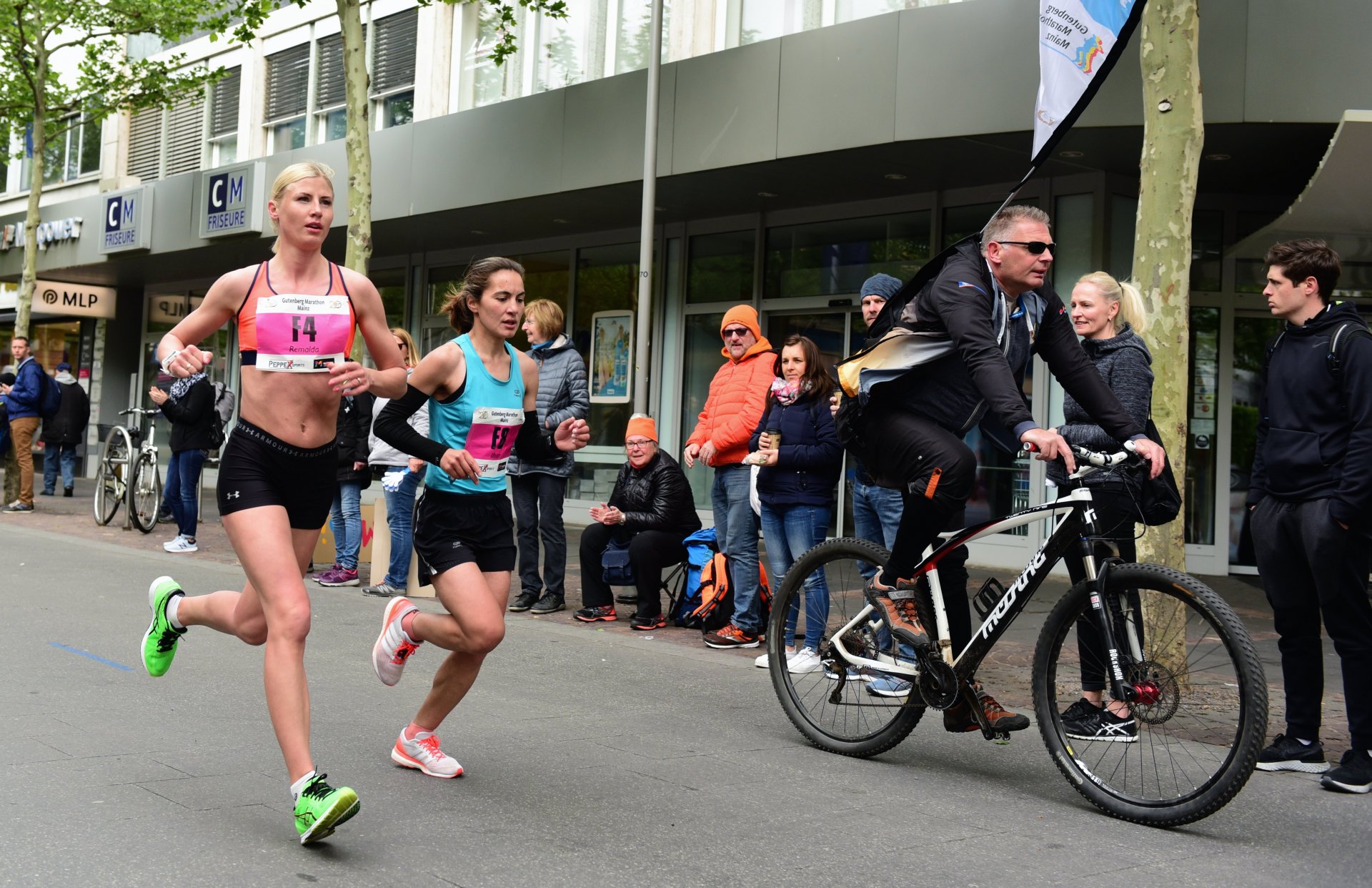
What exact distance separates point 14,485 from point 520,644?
1236 centimetres

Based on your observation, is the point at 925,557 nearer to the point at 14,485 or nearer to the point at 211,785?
the point at 211,785

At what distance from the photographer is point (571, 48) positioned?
17812 mm

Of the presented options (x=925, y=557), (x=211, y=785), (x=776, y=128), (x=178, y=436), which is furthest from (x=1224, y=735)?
(x=178, y=436)

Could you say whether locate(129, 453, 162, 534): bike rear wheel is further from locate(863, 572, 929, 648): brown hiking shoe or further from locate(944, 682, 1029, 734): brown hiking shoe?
locate(944, 682, 1029, 734): brown hiking shoe

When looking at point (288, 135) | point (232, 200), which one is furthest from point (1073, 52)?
point (288, 135)

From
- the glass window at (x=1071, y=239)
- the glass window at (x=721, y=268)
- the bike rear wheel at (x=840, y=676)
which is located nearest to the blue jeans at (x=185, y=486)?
the glass window at (x=721, y=268)

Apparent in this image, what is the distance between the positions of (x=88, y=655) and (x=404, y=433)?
341 centimetres

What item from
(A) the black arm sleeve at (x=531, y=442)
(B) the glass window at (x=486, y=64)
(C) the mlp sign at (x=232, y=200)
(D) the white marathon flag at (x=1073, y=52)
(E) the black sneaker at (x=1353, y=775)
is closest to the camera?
(E) the black sneaker at (x=1353, y=775)

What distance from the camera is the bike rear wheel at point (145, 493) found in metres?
14.3

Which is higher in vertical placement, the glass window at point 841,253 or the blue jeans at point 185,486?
the glass window at point 841,253

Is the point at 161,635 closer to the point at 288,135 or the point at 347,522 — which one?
the point at 347,522

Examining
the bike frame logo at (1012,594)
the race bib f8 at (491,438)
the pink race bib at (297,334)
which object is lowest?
the bike frame logo at (1012,594)

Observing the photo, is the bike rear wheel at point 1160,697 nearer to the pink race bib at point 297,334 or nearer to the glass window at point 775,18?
the pink race bib at point 297,334

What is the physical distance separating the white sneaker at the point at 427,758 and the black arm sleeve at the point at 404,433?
1013 mm
